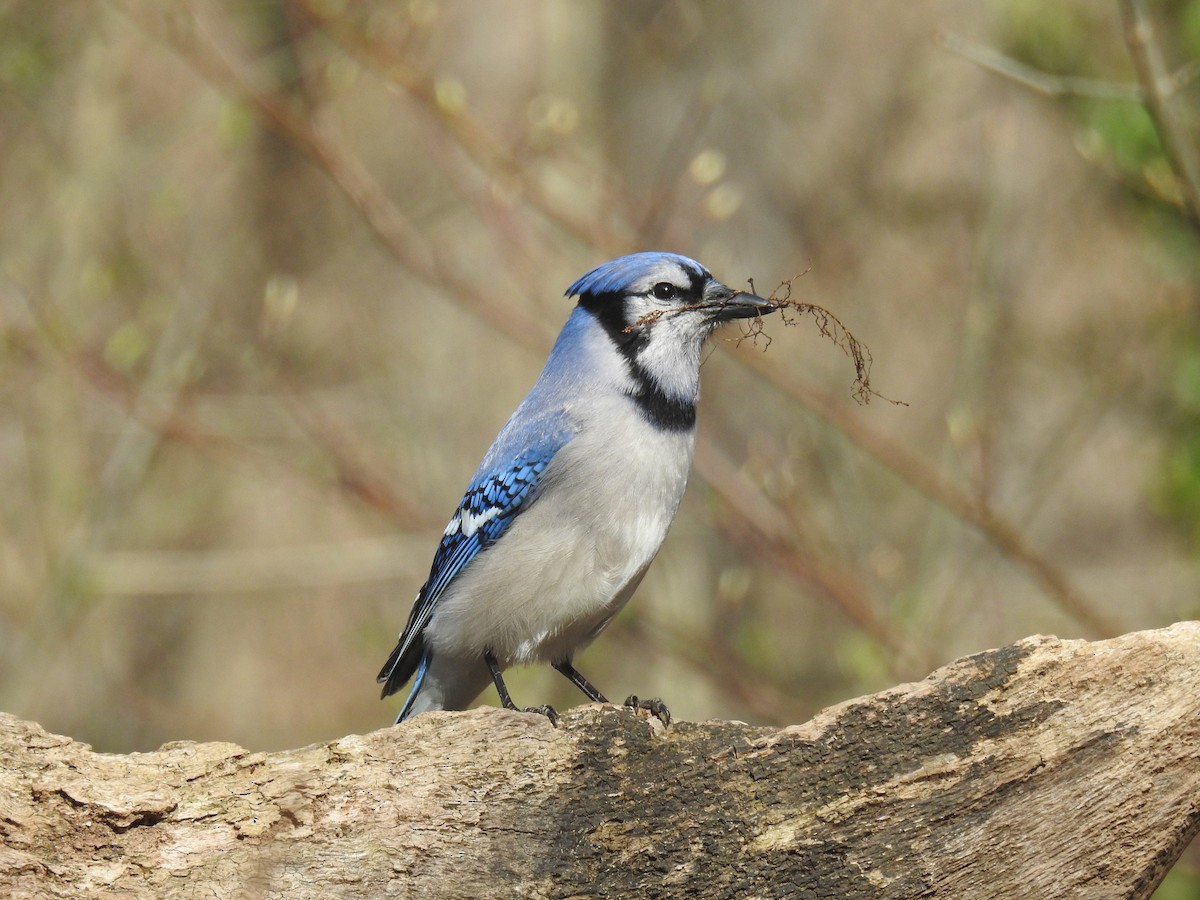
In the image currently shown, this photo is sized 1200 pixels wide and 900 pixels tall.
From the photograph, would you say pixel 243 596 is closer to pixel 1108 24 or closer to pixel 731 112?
pixel 731 112

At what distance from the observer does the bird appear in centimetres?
358

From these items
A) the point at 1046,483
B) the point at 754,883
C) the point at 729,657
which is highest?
the point at 1046,483

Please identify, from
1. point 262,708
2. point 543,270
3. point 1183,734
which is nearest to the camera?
point 1183,734

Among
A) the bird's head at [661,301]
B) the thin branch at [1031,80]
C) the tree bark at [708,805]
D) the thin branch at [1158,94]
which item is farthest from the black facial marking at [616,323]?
the thin branch at [1158,94]

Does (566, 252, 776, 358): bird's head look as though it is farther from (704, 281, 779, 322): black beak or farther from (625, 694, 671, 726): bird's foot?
(625, 694, 671, 726): bird's foot

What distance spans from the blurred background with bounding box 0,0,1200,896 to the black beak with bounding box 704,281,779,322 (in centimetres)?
99

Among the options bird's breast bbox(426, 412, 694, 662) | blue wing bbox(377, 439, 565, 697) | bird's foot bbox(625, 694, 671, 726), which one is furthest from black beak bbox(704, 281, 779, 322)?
bird's foot bbox(625, 694, 671, 726)

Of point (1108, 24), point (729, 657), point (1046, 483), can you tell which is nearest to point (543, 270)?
point (729, 657)

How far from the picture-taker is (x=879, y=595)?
598cm

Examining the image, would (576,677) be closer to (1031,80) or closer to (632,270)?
(632,270)

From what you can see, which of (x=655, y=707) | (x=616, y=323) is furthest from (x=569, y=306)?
(x=655, y=707)

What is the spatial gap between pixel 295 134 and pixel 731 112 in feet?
10.9

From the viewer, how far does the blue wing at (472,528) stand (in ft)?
12.3

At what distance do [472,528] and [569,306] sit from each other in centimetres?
290
